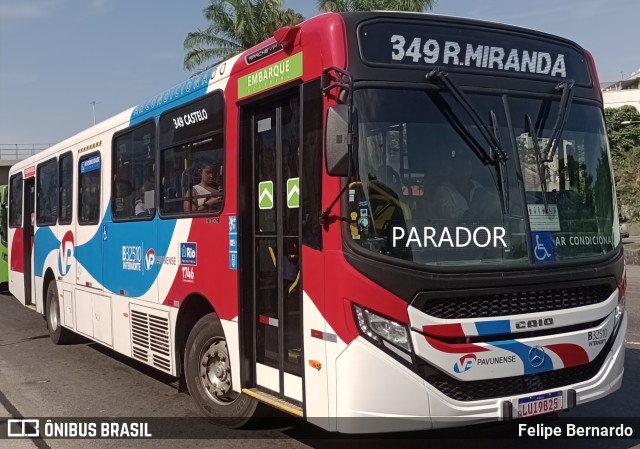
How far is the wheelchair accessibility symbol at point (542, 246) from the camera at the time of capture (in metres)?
4.57

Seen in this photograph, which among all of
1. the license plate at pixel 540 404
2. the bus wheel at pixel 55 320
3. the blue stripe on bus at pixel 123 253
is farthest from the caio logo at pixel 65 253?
the license plate at pixel 540 404

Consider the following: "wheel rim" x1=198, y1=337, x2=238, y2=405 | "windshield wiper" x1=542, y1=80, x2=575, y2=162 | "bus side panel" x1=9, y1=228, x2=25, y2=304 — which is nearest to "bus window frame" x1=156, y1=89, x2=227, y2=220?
"wheel rim" x1=198, y1=337, x2=238, y2=405

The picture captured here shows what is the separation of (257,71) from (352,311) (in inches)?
88.9

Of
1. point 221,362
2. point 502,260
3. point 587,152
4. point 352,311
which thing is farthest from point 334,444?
point 587,152

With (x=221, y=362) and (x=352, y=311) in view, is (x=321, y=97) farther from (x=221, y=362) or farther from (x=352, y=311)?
(x=221, y=362)

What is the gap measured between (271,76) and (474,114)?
1611 mm

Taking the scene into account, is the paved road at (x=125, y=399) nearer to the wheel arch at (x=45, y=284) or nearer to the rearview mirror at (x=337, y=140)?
the wheel arch at (x=45, y=284)

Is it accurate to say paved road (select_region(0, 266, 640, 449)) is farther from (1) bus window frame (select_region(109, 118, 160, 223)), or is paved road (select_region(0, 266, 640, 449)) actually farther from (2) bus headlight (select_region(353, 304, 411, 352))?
(1) bus window frame (select_region(109, 118, 160, 223))

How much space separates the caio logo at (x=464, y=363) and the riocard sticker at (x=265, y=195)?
1896mm

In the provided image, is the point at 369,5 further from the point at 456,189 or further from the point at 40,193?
the point at 456,189

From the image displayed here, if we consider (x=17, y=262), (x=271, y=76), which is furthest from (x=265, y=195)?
(x=17, y=262)

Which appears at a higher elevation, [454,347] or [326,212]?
[326,212]

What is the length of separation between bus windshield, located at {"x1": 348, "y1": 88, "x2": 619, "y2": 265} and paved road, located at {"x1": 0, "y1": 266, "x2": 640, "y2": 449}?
5.36 feet

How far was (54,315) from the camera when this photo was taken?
35.3ft
